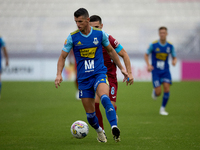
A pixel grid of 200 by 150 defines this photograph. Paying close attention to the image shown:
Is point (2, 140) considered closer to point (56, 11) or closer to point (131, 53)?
point (131, 53)

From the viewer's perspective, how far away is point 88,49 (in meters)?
5.31

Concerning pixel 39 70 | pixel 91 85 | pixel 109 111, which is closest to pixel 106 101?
pixel 109 111

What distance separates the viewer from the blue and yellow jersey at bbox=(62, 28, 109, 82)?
5.30 meters

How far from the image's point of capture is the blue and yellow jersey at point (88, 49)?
17.4ft

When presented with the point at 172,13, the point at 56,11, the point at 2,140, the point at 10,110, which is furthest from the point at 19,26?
the point at 2,140

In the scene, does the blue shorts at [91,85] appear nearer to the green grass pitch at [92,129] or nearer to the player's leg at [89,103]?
the player's leg at [89,103]

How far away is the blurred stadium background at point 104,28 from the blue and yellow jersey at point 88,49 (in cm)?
1702

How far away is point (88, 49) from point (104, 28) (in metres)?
23.2

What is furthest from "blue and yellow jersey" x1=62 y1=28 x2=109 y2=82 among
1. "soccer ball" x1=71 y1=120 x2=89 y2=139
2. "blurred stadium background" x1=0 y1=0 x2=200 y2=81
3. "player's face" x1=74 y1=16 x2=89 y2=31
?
"blurred stadium background" x1=0 y1=0 x2=200 y2=81

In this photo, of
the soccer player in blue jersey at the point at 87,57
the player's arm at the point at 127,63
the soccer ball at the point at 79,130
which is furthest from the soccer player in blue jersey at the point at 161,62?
the soccer ball at the point at 79,130

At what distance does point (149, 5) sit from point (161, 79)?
74.6 ft

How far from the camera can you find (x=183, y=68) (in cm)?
2227

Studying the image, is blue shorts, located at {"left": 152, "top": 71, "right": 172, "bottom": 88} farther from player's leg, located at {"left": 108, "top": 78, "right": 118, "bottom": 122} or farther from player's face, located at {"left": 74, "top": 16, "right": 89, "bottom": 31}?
player's face, located at {"left": 74, "top": 16, "right": 89, "bottom": 31}

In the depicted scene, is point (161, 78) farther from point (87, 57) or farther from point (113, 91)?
point (87, 57)
